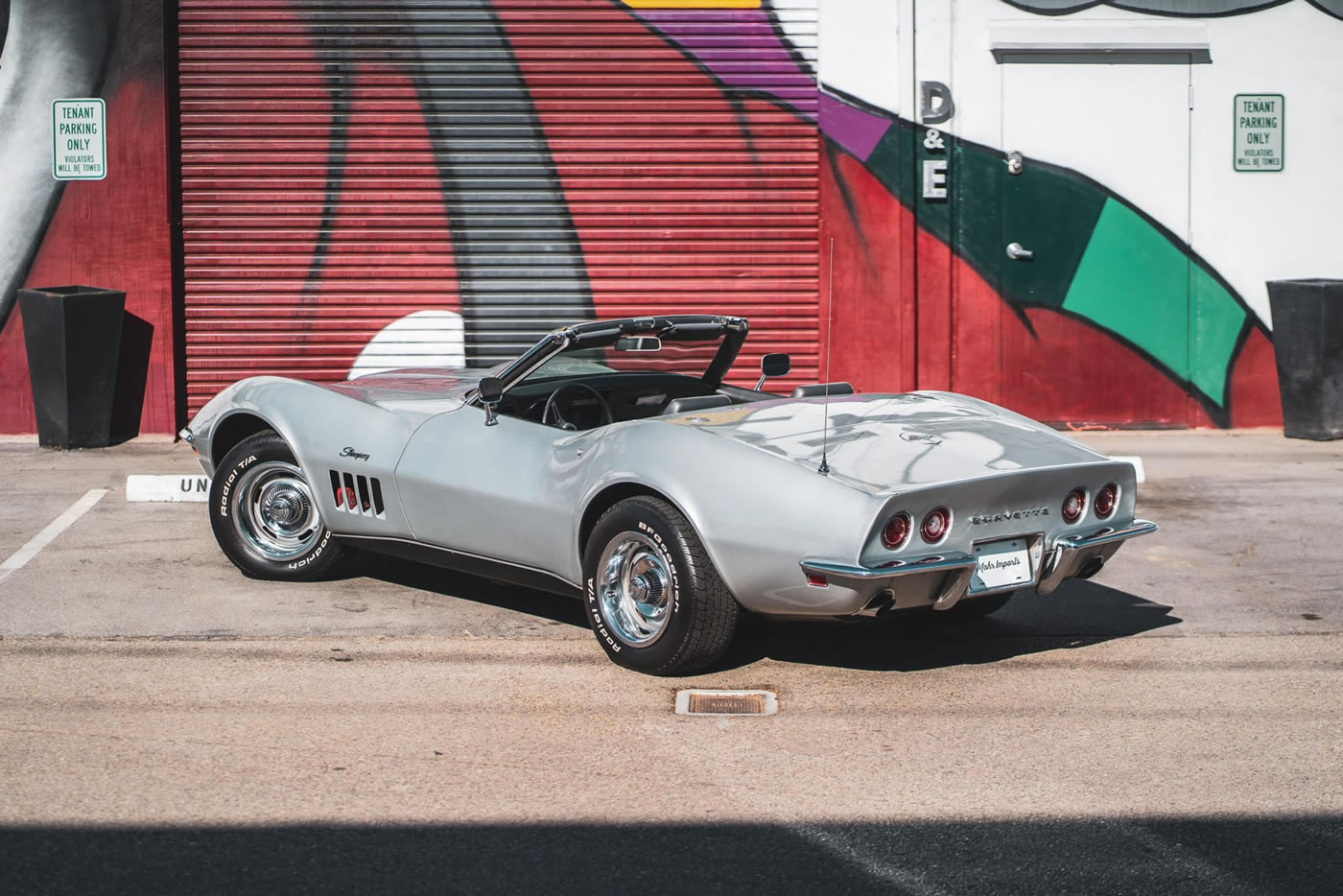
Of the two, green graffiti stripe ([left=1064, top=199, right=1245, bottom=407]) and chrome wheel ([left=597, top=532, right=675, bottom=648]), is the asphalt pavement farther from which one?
green graffiti stripe ([left=1064, top=199, right=1245, bottom=407])

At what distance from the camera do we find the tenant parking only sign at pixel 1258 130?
11656mm

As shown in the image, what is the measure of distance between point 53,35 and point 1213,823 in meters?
9.99

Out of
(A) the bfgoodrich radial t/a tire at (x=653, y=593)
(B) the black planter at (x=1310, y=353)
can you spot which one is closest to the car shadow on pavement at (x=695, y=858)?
(A) the bfgoodrich radial t/a tire at (x=653, y=593)

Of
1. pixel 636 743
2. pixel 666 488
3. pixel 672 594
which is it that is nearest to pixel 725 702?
pixel 672 594

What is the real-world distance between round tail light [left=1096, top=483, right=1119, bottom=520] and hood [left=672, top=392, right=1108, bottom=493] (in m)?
0.12

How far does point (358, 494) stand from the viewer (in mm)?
6367

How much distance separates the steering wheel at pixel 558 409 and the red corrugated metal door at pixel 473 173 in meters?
5.51

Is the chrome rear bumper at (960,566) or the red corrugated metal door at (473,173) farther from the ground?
the red corrugated metal door at (473,173)

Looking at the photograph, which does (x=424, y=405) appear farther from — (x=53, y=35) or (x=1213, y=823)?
(x=53, y=35)

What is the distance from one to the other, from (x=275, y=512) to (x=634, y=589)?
84.2 inches

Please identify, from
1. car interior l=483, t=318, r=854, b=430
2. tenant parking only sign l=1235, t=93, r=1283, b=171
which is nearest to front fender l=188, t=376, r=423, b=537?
car interior l=483, t=318, r=854, b=430

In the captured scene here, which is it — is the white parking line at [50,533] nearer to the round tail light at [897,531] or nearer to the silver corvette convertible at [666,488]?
the silver corvette convertible at [666,488]

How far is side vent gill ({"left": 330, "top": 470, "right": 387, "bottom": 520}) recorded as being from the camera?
6.28 metres

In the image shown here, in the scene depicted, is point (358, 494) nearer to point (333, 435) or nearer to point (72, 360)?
point (333, 435)
